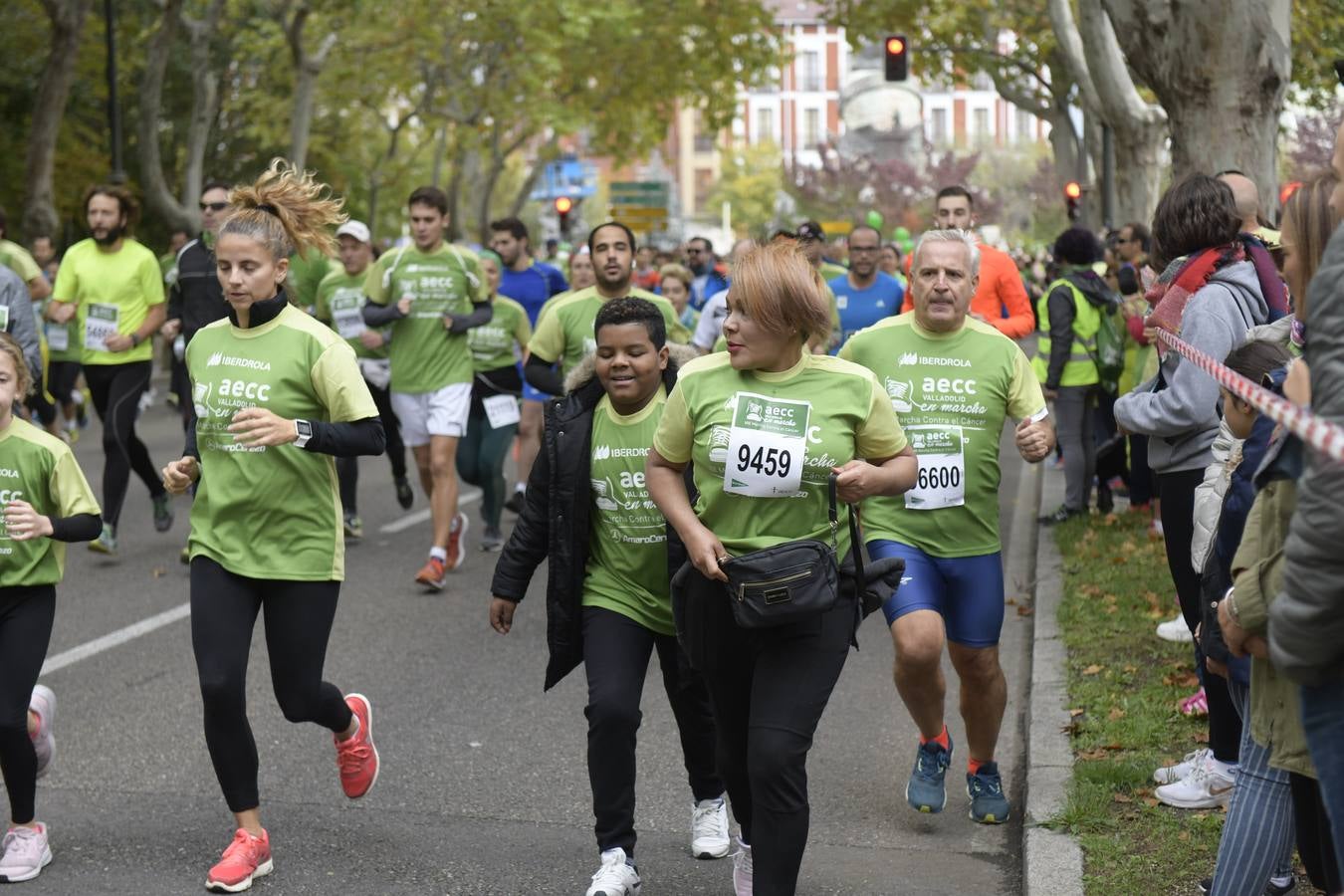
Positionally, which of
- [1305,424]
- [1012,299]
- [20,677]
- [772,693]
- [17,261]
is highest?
[1305,424]

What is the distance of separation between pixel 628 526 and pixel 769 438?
2.48 feet

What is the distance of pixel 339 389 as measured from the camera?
5.54 m

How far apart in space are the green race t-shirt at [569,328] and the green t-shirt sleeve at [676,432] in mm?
4896

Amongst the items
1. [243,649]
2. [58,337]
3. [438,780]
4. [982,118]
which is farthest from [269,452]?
[982,118]

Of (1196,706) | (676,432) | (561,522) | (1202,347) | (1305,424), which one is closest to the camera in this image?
(1305,424)

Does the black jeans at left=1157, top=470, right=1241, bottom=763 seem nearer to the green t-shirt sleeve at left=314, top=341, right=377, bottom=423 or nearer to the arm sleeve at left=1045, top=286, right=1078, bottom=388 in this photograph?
the green t-shirt sleeve at left=314, top=341, right=377, bottom=423

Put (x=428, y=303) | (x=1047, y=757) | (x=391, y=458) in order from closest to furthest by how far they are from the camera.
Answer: (x=1047, y=757), (x=428, y=303), (x=391, y=458)

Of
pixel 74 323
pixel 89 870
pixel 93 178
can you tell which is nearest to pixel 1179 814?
pixel 89 870

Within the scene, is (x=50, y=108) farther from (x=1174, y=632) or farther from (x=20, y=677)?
(x=20, y=677)

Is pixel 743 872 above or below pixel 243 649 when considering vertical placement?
below

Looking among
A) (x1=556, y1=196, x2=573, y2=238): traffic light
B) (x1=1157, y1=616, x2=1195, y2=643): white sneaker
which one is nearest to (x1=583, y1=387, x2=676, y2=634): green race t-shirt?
(x1=1157, y1=616, x2=1195, y2=643): white sneaker

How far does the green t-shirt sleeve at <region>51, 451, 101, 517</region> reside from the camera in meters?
5.55

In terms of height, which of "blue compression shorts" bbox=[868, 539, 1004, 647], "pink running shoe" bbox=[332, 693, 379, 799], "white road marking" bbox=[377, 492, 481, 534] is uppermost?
"blue compression shorts" bbox=[868, 539, 1004, 647]

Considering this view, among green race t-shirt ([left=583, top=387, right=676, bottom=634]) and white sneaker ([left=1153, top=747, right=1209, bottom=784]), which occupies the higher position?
green race t-shirt ([left=583, top=387, right=676, bottom=634])
